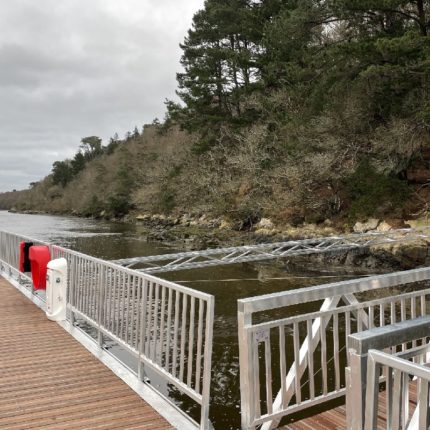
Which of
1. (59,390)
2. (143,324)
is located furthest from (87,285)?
(143,324)

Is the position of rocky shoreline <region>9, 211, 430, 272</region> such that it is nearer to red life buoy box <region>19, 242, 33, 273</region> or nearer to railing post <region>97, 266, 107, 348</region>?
red life buoy box <region>19, 242, 33, 273</region>

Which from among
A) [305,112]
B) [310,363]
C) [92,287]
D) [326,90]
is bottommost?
[310,363]

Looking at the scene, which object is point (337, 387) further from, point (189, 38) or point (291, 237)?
point (189, 38)

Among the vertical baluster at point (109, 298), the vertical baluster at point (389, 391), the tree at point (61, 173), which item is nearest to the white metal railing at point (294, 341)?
the vertical baluster at point (389, 391)

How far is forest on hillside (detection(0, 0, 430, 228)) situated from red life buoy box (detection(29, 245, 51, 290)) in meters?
13.9

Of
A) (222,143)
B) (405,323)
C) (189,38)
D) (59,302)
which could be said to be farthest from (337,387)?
(189,38)

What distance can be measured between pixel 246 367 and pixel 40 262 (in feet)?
16.3

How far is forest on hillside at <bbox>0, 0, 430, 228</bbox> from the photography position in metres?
18.0

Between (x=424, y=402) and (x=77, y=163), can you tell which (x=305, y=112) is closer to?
(x=424, y=402)

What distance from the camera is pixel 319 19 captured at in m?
20.5

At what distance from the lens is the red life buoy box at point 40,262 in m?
6.87

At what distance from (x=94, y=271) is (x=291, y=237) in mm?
16904

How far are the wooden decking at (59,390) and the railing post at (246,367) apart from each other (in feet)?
2.59

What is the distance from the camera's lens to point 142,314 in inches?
161
